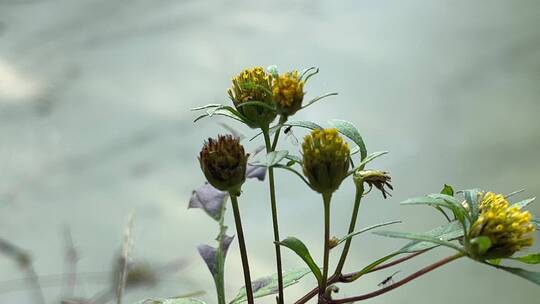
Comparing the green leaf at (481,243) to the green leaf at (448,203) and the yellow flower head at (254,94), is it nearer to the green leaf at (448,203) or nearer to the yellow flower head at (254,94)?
the green leaf at (448,203)

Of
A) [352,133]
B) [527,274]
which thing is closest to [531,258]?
[527,274]

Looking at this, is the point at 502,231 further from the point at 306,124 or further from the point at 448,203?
the point at 306,124

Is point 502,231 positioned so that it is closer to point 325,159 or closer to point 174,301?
point 325,159

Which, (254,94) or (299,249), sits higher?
(254,94)

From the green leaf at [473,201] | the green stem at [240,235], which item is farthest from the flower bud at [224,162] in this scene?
the green leaf at [473,201]

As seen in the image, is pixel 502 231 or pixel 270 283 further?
pixel 270 283

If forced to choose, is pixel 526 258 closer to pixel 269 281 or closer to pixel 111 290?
pixel 269 281
